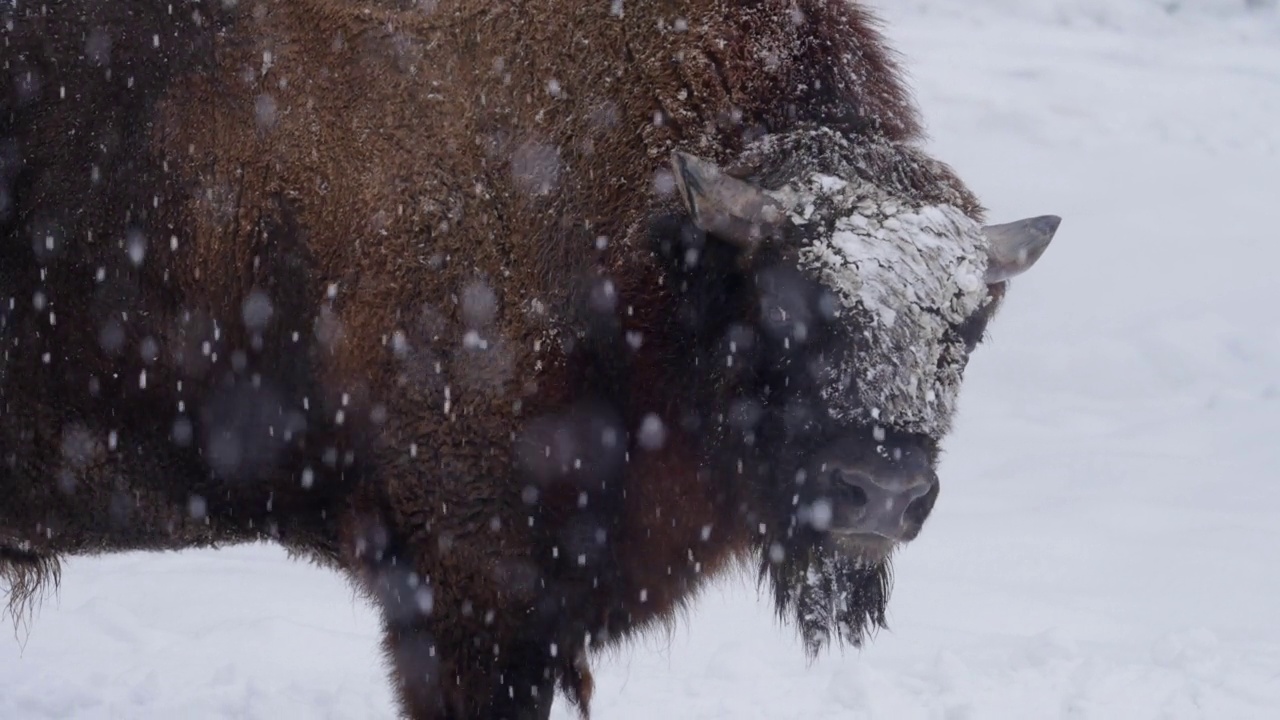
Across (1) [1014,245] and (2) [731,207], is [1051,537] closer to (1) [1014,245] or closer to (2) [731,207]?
(1) [1014,245]

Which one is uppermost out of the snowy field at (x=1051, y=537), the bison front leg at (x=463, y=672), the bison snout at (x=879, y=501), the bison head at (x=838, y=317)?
the bison head at (x=838, y=317)

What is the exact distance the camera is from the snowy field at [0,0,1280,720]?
468cm

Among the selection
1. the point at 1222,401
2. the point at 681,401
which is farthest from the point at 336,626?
the point at 1222,401

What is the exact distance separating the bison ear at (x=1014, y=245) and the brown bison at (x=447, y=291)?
15mm

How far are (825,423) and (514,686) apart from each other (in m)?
1.12

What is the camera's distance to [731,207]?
3.07 metres

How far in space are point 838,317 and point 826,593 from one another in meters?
0.90

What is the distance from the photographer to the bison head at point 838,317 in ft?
9.68

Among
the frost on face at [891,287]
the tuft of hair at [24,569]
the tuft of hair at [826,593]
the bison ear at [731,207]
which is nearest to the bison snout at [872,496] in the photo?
the frost on face at [891,287]

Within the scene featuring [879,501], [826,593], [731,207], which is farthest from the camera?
[826,593]

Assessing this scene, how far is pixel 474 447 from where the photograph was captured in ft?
10.6

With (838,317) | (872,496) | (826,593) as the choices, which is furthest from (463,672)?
(838,317)

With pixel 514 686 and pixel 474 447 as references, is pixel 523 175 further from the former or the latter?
pixel 514 686

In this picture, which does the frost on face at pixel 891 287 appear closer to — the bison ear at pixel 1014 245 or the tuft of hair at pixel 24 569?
the bison ear at pixel 1014 245
